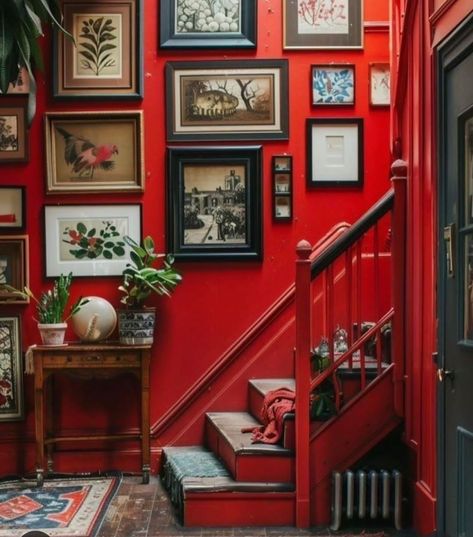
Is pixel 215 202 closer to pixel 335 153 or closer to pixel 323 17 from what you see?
pixel 335 153

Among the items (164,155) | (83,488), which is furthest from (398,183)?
(83,488)

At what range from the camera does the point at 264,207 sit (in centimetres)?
498

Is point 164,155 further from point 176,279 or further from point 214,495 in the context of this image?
point 214,495

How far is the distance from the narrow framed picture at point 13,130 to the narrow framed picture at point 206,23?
945mm

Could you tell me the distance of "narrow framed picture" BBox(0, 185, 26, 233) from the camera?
4906mm

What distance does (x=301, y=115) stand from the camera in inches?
196

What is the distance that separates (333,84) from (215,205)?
1.03m

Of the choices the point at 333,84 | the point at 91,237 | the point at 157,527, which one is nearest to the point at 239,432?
the point at 157,527

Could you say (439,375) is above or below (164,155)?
below

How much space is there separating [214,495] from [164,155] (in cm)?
209

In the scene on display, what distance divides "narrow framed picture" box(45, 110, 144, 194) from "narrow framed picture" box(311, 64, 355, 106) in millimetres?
1079

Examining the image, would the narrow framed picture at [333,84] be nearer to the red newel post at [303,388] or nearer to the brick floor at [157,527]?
the red newel post at [303,388]

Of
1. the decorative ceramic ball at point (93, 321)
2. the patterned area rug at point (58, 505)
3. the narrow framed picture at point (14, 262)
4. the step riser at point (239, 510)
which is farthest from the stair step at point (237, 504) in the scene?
the narrow framed picture at point (14, 262)

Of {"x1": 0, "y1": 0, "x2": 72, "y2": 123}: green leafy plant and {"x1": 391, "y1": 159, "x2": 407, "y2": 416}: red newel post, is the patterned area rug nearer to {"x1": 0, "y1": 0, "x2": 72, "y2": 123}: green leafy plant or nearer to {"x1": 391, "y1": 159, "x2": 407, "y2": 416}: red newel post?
{"x1": 391, "y1": 159, "x2": 407, "y2": 416}: red newel post
